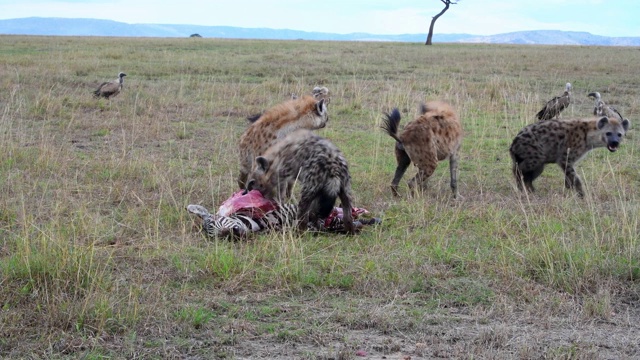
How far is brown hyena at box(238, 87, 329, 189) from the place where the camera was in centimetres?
655

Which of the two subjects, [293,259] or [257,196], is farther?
[257,196]

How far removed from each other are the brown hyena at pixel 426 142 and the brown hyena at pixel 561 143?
67 cm

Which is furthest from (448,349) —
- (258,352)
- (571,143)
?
(571,143)

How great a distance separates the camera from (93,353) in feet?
11.3

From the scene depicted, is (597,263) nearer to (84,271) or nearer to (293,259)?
(293,259)

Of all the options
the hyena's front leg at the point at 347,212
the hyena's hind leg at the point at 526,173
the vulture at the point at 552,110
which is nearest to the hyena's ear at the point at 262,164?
the hyena's front leg at the point at 347,212

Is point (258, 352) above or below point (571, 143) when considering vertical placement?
below

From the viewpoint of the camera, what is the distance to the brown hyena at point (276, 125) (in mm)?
6555

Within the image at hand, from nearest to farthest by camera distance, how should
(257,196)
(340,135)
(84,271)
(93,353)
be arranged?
(93,353) → (84,271) → (257,196) → (340,135)

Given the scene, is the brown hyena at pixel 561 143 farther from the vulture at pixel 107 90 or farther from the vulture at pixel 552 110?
the vulture at pixel 107 90

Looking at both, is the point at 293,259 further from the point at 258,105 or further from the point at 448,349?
the point at 258,105

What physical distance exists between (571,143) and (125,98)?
731 cm

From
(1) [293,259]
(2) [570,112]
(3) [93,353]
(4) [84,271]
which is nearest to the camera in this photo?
(3) [93,353]

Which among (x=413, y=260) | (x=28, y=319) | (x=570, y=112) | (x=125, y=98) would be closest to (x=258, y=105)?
(x=125, y=98)
